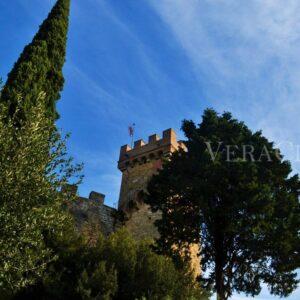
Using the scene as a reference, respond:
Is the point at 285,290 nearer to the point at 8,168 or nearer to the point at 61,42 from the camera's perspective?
the point at 8,168

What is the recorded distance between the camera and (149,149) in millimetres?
30422

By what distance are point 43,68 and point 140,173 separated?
15.6 meters

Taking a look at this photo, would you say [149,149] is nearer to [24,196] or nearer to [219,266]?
[219,266]

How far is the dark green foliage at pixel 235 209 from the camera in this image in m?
14.5

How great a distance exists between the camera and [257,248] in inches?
566

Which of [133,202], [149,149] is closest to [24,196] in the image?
[133,202]

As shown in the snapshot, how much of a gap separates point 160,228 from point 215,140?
438 centimetres

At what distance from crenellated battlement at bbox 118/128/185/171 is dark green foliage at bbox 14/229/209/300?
36.0ft

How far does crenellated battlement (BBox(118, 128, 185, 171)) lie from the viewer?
2959cm

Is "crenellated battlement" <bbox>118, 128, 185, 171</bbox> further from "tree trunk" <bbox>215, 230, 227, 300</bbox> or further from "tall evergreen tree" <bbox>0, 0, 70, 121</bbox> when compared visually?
"tree trunk" <bbox>215, 230, 227, 300</bbox>

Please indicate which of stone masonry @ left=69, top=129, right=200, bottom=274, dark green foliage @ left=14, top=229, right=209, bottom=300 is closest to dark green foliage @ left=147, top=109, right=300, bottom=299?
dark green foliage @ left=14, top=229, right=209, bottom=300

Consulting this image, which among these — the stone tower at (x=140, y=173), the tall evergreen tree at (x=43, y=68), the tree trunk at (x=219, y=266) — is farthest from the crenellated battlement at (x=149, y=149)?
the tree trunk at (x=219, y=266)

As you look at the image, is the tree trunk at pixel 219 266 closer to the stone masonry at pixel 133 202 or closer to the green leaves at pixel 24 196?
the green leaves at pixel 24 196

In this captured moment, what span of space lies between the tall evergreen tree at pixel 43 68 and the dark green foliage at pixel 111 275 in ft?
21.7
